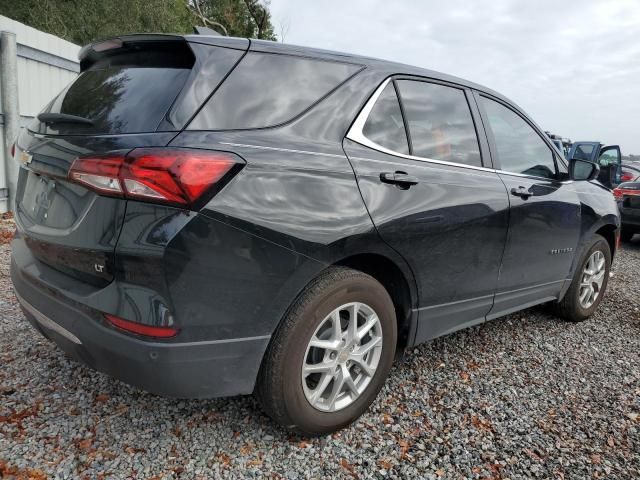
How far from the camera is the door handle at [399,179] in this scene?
223 cm

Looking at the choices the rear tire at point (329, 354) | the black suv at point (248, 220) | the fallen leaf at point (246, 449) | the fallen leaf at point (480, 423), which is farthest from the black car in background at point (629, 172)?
the fallen leaf at point (246, 449)

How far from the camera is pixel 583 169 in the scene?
12.3 feet

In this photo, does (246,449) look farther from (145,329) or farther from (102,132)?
(102,132)

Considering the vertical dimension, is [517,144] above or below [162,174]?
above

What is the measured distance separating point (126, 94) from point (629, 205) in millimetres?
8752

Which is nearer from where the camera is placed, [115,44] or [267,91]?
[267,91]

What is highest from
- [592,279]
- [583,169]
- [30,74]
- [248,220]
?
[30,74]

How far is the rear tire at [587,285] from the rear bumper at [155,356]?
3.05 metres

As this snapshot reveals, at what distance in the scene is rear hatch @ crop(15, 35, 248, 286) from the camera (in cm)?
175


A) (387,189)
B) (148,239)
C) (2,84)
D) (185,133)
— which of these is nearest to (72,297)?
(148,239)

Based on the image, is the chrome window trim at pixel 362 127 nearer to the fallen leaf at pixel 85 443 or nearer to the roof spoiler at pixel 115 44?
the roof spoiler at pixel 115 44

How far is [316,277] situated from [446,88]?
152cm

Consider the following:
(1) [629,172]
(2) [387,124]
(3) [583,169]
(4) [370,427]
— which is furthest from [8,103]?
(1) [629,172]

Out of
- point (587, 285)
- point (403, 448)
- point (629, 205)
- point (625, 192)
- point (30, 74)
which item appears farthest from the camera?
point (625, 192)
